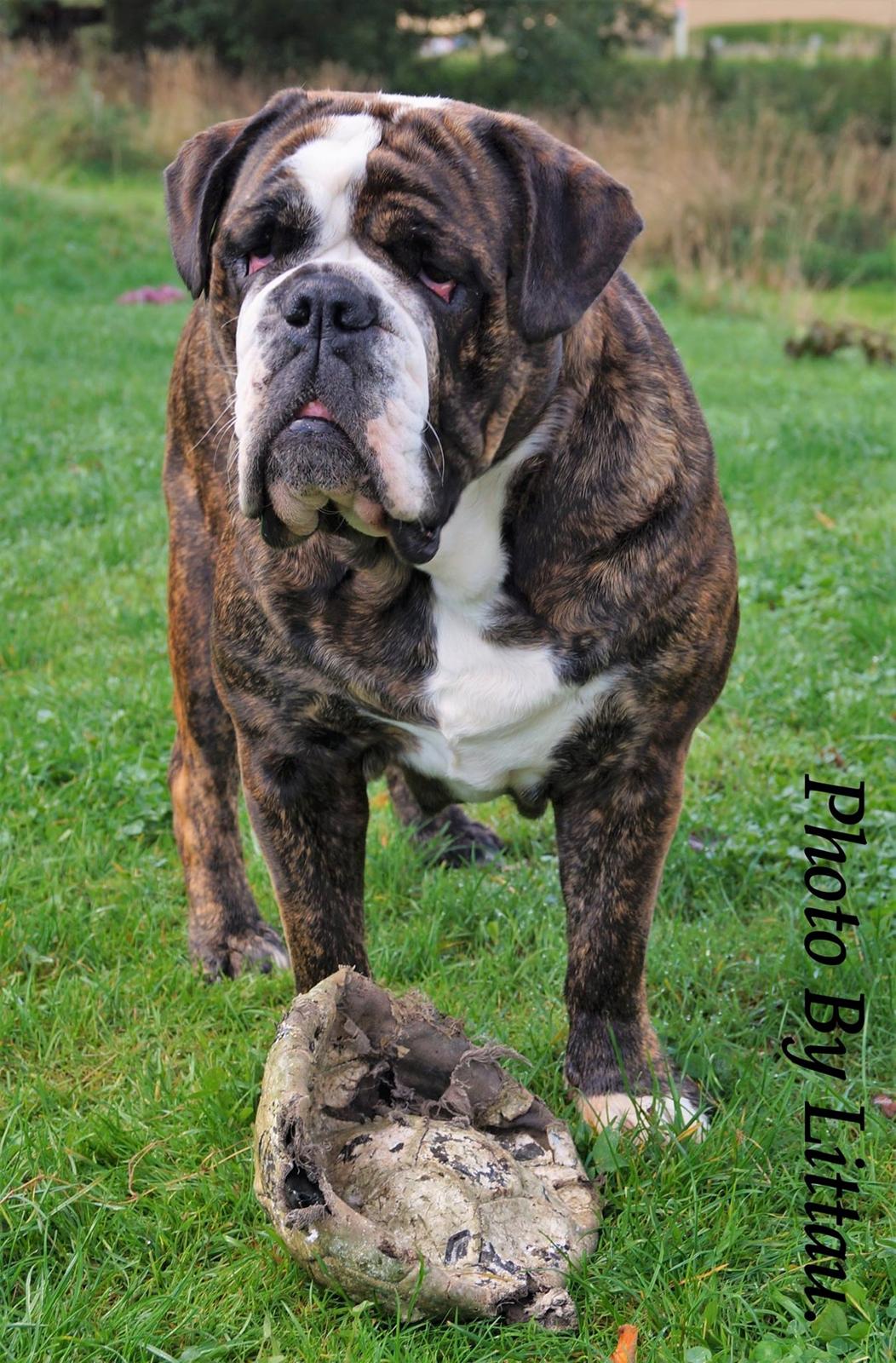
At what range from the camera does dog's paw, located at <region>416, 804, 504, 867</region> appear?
136 inches

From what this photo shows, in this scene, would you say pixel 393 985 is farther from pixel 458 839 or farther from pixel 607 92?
pixel 607 92

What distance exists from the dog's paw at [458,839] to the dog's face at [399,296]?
1.34m

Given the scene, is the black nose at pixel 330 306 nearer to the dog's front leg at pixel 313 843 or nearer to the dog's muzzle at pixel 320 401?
the dog's muzzle at pixel 320 401

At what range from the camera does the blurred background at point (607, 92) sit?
1320 centimetres

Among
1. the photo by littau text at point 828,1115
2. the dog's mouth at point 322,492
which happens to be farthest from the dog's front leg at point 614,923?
the dog's mouth at point 322,492

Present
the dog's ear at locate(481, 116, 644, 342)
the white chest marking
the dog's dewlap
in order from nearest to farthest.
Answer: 1. the dog's dewlap
2. the dog's ear at locate(481, 116, 644, 342)
3. the white chest marking

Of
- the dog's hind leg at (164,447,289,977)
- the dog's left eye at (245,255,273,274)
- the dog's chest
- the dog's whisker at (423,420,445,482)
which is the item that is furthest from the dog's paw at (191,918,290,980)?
the dog's left eye at (245,255,273,274)

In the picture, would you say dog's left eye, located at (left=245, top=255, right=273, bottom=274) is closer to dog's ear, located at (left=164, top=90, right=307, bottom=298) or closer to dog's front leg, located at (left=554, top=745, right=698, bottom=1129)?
dog's ear, located at (left=164, top=90, right=307, bottom=298)

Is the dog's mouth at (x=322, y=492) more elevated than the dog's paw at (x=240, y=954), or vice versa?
the dog's mouth at (x=322, y=492)

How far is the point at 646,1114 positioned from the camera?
2.39 m

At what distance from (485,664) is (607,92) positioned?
984 inches

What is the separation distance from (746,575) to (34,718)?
8.04ft

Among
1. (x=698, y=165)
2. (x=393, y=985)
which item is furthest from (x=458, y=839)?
(x=698, y=165)

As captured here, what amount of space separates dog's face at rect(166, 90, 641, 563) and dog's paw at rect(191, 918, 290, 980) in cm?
114
